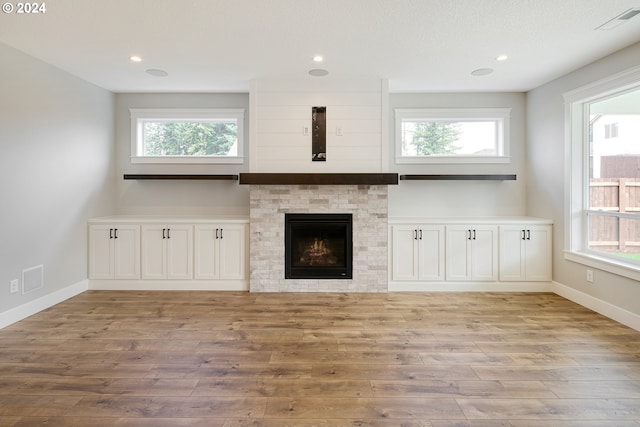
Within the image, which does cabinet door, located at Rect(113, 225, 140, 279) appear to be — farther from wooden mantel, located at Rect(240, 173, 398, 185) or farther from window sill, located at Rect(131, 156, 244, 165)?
wooden mantel, located at Rect(240, 173, 398, 185)

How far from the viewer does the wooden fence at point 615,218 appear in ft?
11.1

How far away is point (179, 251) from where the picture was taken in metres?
4.46

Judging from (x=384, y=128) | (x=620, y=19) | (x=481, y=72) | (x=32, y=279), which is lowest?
(x=32, y=279)

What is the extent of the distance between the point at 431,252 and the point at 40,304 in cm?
462

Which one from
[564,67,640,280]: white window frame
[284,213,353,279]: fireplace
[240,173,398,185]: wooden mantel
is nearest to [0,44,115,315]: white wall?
[240,173,398,185]: wooden mantel

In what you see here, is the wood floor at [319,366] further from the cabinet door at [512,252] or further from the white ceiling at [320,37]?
the white ceiling at [320,37]

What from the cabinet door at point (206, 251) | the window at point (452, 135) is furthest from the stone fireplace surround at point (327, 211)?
the window at point (452, 135)

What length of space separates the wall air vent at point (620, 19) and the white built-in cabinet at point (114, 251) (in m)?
5.38

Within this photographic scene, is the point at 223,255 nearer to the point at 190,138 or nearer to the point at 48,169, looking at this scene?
the point at 190,138

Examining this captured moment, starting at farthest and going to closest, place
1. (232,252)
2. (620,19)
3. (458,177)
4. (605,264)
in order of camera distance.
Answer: (458,177) < (232,252) < (605,264) < (620,19)

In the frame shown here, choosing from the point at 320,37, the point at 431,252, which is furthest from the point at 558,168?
the point at 320,37

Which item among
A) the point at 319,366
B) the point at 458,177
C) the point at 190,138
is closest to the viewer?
the point at 319,366

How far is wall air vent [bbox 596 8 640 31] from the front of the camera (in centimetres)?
263

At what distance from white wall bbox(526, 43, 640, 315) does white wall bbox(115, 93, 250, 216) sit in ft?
13.5
